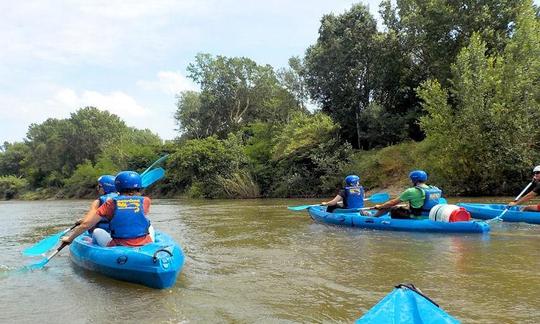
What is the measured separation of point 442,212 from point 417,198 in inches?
23.7

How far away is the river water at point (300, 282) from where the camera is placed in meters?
4.13

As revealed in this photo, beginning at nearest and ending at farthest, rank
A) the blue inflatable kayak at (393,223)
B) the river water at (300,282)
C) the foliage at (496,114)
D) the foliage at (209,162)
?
the river water at (300,282)
the blue inflatable kayak at (393,223)
the foliage at (496,114)
the foliage at (209,162)

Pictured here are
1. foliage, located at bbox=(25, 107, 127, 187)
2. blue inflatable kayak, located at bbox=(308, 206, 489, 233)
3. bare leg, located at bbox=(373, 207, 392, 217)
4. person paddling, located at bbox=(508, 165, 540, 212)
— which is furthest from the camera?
foliage, located at bbox=(25, 107, 127, 187)

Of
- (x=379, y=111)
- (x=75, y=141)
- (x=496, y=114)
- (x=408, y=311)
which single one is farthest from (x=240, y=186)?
(x=75, y=141)

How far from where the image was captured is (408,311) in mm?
2236

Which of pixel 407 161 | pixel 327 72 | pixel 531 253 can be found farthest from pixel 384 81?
pixel 531 253

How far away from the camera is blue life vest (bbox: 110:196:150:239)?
534 cm

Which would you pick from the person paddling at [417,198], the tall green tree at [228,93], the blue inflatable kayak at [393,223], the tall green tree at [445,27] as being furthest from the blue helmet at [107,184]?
the tall green tree at [228,93]

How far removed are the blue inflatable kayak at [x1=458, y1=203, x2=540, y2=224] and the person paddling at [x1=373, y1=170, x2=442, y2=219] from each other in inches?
68.9

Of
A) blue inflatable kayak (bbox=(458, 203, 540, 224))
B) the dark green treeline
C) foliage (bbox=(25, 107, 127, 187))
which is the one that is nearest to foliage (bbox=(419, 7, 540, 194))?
the dark green treeline

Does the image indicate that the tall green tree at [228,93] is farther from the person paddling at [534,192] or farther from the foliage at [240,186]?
the person paddling at [534,192]

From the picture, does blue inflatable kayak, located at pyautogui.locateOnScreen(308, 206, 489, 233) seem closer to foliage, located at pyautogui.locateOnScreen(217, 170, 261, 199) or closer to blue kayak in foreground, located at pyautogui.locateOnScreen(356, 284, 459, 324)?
blue kayak in foreground, located at pyautogui.locateOnScreen(356, 284, 459, 324)

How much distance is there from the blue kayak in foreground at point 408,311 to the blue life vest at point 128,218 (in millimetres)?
3699

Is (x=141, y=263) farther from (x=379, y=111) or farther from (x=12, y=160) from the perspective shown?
(x=12, y=160)
